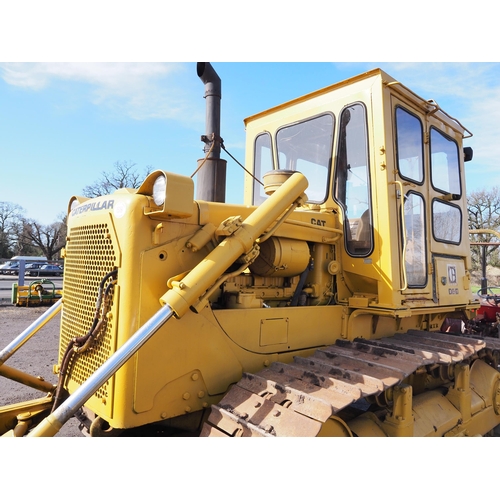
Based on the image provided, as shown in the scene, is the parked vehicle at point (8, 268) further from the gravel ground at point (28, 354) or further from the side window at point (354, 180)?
the side window at point (354, 180)

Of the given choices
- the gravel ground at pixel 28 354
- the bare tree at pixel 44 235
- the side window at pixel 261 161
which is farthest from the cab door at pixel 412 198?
the bare tree at pixel 44 235

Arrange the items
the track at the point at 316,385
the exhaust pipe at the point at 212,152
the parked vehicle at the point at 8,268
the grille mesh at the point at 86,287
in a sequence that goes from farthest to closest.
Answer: the parked vehicle at the point at 8,268 → the exhaust pipe at the point at 212,152 → the grille mesh at the point at 86,287 → the track at the point at 316,385

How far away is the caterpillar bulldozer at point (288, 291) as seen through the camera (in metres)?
2.40

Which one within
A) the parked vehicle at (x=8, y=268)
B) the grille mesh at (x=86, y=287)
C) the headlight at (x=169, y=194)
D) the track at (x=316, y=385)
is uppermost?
the parked vehicle at (x=8, y=268)

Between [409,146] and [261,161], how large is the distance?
159 cm

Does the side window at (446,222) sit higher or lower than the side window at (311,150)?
lower

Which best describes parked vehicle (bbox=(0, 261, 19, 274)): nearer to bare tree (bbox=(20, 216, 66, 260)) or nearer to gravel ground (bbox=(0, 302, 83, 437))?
bare tree (bbox=(20, 216, 66, 260))

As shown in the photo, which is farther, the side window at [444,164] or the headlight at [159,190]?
the side window at [444,164]

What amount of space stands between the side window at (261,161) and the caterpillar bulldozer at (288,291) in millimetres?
22

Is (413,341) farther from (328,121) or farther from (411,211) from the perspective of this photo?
(328,121)

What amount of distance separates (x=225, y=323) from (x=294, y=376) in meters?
0.60

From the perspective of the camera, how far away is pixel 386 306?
136 inches

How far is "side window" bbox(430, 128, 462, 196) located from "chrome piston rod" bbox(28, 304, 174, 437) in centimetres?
349

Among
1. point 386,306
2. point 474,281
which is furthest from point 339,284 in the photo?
point 474,281
